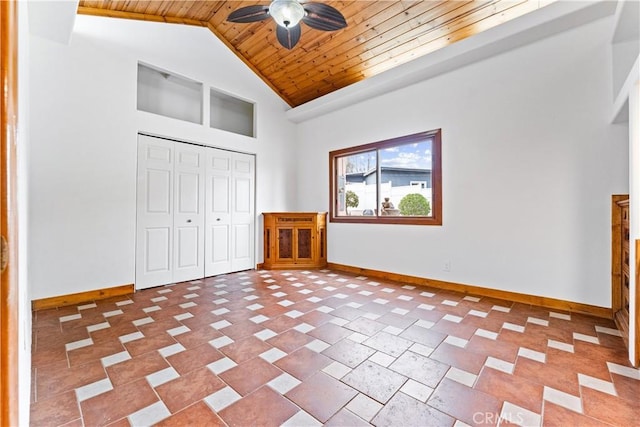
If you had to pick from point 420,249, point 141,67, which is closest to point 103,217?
A: point 141,67

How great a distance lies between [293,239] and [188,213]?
179 cm

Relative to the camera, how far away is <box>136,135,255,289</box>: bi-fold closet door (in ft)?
12.6

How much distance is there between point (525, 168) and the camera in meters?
3.20

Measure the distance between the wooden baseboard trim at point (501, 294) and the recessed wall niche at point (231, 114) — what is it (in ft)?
11.1

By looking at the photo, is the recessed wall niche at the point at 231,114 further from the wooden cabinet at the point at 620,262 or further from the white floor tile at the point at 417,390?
the wooden cabinet at the point at 620,262

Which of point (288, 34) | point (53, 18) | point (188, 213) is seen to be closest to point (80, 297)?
point (188, 213)

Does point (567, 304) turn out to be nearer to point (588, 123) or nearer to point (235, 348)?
point (588, 123)

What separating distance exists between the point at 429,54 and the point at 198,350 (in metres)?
4.09

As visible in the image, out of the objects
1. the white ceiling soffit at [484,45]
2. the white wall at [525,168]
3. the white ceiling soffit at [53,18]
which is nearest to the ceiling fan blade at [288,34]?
the white ceiling soffit at [484,45]

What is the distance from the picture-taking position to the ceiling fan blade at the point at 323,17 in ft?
8.52

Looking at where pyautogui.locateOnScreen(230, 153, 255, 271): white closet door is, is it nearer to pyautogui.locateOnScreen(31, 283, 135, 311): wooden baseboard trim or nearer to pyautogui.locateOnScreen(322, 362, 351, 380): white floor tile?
pyautogui.locateOnScreen(31, 283, 135, 311): wooden baseboard trim

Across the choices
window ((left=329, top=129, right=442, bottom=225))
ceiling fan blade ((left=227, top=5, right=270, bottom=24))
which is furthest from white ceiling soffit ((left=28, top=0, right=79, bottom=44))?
window ((left=329, top=129, right=442, bottom=225))

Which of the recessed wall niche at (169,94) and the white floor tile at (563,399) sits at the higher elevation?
the recessed wall niche at (169,94)

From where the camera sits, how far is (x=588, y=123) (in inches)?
112
